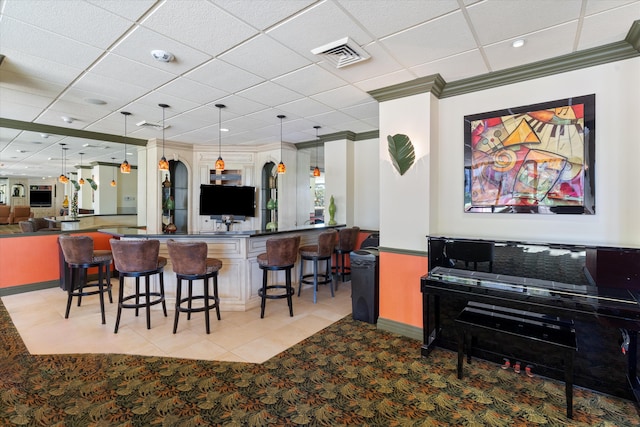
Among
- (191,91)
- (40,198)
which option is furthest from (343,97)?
(40,198)

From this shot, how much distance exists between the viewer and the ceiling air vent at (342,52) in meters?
2.61

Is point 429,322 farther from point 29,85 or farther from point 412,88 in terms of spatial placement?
point 29,85

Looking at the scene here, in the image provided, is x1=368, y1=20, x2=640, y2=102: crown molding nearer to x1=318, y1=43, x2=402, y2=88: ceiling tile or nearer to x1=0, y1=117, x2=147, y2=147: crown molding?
x1=318, y1=43, x2=402, y2=88: ceiling tile

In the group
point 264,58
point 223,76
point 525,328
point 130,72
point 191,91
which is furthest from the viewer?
point 191,91

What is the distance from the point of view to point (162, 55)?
2811mm

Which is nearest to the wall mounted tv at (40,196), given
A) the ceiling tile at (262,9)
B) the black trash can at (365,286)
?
the black trash can at (365,286)

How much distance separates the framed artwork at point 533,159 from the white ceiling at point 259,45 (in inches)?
20.3

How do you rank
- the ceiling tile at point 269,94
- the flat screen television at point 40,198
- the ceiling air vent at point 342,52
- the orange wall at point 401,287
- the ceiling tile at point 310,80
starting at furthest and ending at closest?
the flat screen television at point 40,198 → the ceiling tile at point 269,94 → the orange wall at point 401,287 → the ceiling tile at point 310,80 → the ceiling air vent at point 342,52

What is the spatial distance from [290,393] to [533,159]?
10.2 ft

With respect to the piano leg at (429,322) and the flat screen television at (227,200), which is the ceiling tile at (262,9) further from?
the flat screen television at (227,200)

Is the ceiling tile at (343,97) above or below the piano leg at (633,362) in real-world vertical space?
above

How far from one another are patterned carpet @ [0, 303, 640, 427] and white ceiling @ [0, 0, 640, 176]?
9.25 feet

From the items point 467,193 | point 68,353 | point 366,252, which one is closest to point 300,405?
point 366,252

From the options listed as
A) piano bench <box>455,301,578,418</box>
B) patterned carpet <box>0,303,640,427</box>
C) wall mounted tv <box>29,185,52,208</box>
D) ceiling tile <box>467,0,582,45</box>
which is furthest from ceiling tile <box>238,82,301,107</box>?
wall mounted tv <box>29,185,52,208</box>
